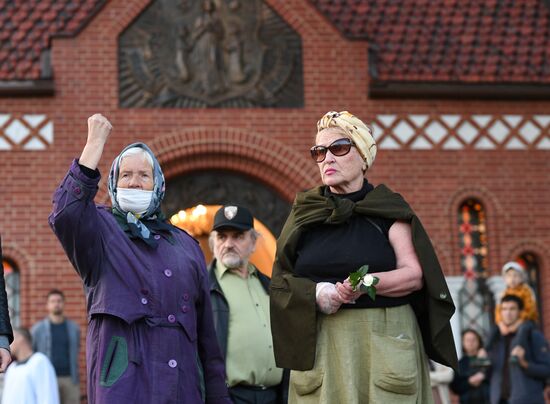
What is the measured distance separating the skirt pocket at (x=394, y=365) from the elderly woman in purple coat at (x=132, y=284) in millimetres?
860

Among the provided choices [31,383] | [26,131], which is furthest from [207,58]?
[31,383]

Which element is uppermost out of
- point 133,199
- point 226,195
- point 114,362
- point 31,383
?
point 226,195

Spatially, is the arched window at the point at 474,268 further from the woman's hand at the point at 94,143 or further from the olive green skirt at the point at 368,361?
the woman's hand at the point at 94,143

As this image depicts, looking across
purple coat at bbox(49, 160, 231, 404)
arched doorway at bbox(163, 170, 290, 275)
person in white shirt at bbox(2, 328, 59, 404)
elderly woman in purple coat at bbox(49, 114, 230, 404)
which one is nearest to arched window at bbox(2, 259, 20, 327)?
arched doorway at bbox(163, 170, 290, 275)

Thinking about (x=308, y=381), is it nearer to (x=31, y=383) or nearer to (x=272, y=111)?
(x=31, y=383)

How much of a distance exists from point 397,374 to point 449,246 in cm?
931

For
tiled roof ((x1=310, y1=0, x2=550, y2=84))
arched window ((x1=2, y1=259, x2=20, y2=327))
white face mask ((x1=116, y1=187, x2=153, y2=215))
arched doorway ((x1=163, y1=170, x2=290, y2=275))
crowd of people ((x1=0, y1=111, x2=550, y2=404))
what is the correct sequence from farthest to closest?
tiled roof ((x1=310, y1=0, x2=550, y2=84))
arched doorway ((x1=163, y1=170, x2=290, y2=275))
arched window ((x1=2, y1=259, x2=20, y2=327))
white face mask ((x1=116, y1=187, x2=153, y2=215))
crowd of people ((x1=0, y1=111, x2=550, y2=404))

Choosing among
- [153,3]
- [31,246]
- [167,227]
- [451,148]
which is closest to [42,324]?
[31,246]

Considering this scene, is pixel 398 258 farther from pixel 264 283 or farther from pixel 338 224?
pixel 264 283

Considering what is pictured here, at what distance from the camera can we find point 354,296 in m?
5.41

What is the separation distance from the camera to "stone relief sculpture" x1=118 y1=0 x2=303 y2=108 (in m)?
14.5

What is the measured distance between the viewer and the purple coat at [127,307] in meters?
5.39

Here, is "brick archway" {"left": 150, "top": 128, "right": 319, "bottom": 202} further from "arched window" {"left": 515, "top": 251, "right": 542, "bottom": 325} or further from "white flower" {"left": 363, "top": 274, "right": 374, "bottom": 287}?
"white flower" {"left": 363, "top": 274, "right": 374, "bottom": 287}

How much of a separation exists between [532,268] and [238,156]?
12.6 ft
